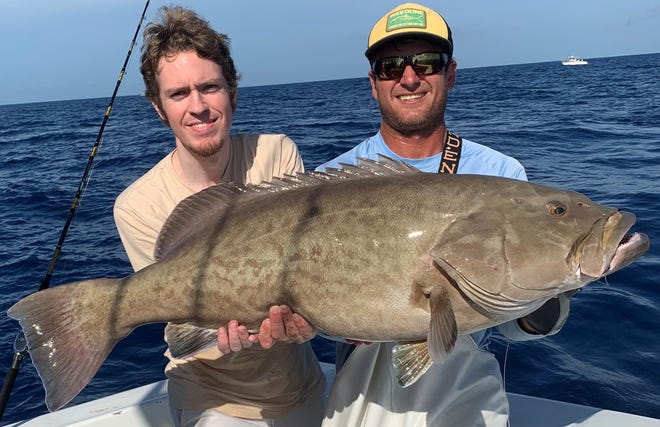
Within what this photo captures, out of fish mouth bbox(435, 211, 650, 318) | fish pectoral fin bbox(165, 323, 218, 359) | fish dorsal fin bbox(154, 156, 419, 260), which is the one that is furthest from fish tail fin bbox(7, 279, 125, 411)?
fish mouth bbox(435, 211, 650, 318)

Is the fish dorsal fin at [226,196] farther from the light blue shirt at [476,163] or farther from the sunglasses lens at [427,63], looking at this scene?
the sunglasses lens at [427,63]

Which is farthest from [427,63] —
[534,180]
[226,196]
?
[534,180]

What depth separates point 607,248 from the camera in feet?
7.37

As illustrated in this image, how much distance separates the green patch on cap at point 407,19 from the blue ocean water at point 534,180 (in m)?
3.06

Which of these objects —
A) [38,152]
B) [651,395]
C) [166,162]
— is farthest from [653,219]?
[38,152]

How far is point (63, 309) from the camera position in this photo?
107 inches

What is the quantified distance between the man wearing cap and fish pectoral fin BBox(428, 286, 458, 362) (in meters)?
0.62

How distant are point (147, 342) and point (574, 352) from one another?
526 centimetres

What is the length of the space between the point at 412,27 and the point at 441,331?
6.54ft

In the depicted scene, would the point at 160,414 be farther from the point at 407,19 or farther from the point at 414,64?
the point at 407,19

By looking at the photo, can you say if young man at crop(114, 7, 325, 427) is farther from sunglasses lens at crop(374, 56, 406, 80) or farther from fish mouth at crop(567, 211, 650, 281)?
fish mouth at crop(567, 211, 650, 281)

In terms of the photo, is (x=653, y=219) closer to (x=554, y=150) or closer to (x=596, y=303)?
(x=596, y=303)

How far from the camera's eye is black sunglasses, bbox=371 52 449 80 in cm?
345

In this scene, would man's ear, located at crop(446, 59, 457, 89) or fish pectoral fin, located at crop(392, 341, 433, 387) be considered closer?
fish pectoral fin, located at crop(392, 341, 433, 387)
